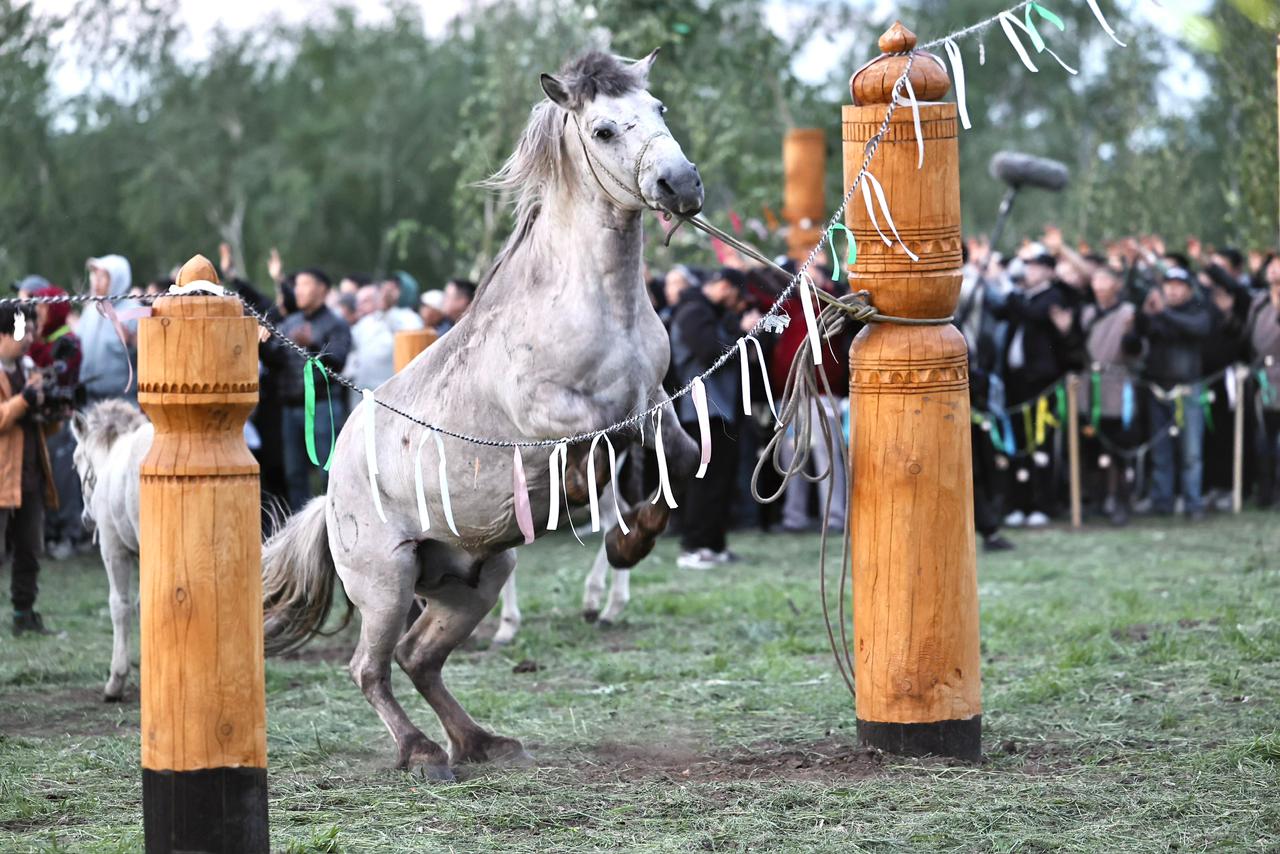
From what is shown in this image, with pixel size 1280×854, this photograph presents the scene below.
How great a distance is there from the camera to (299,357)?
1355 centimetres

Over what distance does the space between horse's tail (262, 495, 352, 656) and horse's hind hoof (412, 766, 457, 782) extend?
0.92m

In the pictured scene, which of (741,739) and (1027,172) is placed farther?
(1027,172)

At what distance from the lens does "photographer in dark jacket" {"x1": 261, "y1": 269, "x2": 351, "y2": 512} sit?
13.1 metres

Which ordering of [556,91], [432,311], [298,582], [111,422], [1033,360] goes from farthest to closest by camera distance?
1. [1033,360]
2. [432,311]
3. [111,422]
4. [298,582]
5. [556,91]

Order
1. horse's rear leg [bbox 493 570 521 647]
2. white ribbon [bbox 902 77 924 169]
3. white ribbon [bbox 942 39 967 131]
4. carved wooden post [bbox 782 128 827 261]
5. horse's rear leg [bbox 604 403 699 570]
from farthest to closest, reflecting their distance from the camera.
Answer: carved wooden post [bbox 782 128 827 261] < horse's rear leg [bbox 493 570 521 647] < horse's rear leg [bbox 604 403 699 570] < white ribbon [bbox 902 77 924 169] < white ribbon [bbox 942 39 967 131]

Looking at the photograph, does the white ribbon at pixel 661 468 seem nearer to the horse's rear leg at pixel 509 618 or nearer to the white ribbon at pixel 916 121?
the white ribbon at pixel 916 121

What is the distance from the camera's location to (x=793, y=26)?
43.2 m

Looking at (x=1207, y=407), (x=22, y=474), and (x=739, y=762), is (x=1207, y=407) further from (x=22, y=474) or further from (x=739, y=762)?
(x=739, y=762)

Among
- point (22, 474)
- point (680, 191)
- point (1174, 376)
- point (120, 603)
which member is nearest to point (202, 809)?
point (680, 191)

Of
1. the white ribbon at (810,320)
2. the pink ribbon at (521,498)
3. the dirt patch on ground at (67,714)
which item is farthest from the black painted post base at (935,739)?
the dirt patch on ground at (67,714)

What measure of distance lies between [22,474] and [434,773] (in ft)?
17.4

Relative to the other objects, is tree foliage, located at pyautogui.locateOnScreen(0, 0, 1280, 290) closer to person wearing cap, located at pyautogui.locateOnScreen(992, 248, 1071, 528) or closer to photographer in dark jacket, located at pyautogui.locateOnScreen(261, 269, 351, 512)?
person wearing cap, located at pyautogui.locateOnScreen(992, 248, 1071, 528)

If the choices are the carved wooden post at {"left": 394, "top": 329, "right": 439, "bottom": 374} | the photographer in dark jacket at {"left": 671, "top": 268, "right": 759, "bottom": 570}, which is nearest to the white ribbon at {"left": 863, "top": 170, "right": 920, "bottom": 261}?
the carved wooden post at {"left": 394, "top": 329, "right": 439, "bottom": 374}

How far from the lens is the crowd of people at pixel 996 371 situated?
13.4 m
